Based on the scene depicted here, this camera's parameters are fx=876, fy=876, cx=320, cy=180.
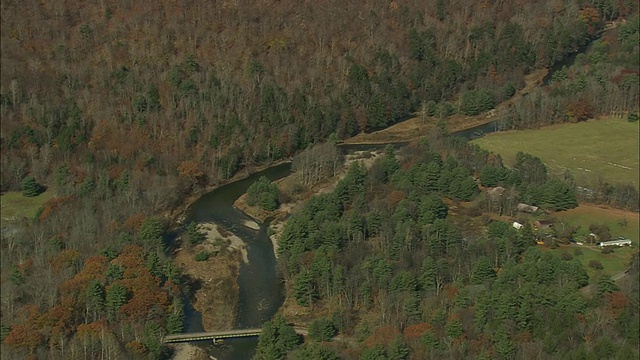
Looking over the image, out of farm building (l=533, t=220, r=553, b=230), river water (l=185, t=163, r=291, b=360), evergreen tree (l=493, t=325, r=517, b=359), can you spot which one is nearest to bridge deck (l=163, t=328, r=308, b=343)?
river water (l=185, t=163, r=291, b=360)

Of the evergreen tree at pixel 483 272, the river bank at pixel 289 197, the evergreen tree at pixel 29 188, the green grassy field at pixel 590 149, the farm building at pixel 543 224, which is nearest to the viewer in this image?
the green grassy field at pixel 590 149

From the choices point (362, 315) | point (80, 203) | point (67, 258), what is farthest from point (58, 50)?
point (362, 315)

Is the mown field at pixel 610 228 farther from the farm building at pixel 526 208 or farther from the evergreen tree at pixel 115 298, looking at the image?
the evergreen tree at pixel 115 298

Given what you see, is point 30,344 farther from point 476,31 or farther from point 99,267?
point 476,31

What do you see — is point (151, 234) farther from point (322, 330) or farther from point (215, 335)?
point (322, 330)

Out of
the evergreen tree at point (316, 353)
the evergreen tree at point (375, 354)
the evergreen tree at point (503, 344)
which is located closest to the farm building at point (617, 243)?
the evergreen tree at point (503, 344)

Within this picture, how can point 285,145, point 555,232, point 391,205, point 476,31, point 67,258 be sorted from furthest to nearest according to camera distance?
point 476,31, point 285,145, point 391,205, point 67,258, point 555,232
